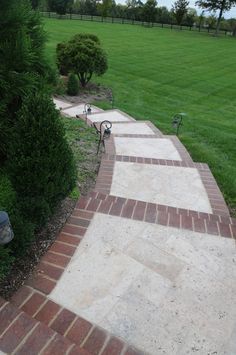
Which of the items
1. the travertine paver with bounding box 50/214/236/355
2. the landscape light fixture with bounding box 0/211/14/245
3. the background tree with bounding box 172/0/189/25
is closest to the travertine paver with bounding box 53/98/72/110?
the travertine paver with bounding box 50/214/236/355

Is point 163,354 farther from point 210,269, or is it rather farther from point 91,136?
point 91,136

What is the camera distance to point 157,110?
475 inches

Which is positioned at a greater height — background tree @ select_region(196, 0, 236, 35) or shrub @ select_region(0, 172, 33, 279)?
background tree @ select_region(196, 0, 236, 35)

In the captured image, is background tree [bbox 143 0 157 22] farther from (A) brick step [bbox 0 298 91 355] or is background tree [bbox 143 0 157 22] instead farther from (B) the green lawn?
(A) brick step [bbox 0 298 91 355]

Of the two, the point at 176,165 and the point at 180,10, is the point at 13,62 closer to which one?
the point at 176,165

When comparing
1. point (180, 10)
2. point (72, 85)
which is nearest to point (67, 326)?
point (72, 85)

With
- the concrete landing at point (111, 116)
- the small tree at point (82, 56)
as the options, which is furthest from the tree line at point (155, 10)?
the concrete landing at point (111, 116)

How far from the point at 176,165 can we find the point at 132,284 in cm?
324

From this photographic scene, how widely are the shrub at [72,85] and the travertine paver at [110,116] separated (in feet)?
10.4

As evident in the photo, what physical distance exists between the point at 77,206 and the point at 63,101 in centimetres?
892

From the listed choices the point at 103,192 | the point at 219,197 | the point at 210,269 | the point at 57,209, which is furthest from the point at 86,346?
the point at 219,197

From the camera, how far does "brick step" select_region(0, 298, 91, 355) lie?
7.28 feet

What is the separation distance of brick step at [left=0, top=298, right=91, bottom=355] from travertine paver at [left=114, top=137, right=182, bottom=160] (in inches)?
176

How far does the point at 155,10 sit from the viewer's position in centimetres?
4572
